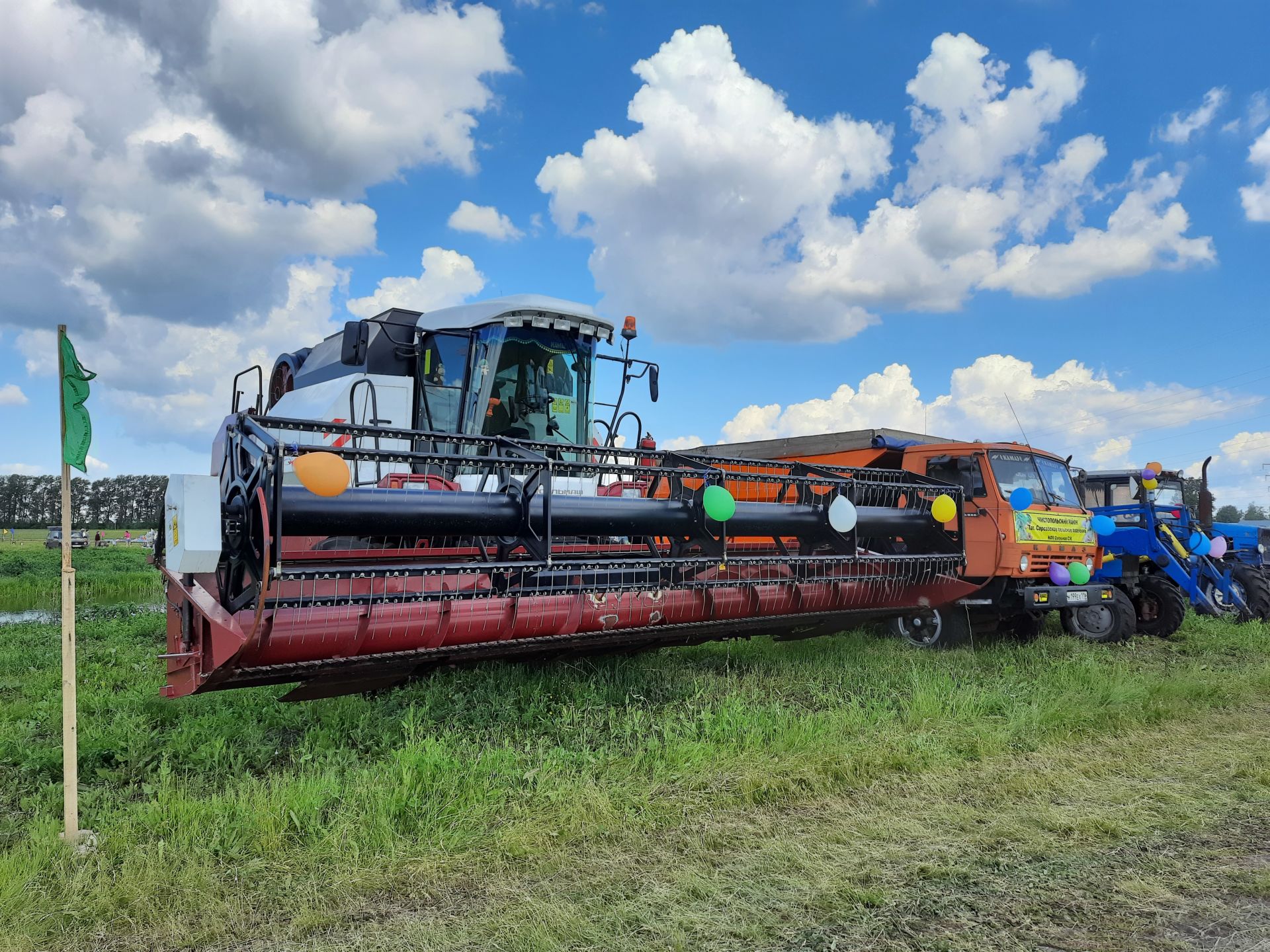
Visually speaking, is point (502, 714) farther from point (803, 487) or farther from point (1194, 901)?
point (1194, 901)

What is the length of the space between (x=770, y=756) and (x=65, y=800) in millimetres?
3037

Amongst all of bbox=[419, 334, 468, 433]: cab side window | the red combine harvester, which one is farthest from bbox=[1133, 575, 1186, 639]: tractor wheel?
bbox=[419, 334, 468, 433]: cab side window

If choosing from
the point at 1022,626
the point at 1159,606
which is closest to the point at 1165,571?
the point at 1159,606

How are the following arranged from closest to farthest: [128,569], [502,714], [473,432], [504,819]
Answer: [504,819]
[502,714]
[473,432]
[128,569]

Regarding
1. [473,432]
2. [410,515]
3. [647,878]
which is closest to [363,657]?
[410,515]

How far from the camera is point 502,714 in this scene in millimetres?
4715

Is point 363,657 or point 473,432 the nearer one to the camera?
point 363,657

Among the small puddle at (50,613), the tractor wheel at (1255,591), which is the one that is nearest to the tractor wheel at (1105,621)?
the tractor wheel at (1255,591)

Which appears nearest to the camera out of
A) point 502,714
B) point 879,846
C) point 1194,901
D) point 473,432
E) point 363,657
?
point 1194,901

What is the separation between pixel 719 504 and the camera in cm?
466

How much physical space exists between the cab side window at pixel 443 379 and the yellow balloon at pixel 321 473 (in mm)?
3310

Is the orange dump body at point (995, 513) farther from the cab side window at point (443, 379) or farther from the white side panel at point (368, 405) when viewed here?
the white side panel at point (368, 405)

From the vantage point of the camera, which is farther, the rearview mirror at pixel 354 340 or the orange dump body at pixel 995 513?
the orange dump body at pixel 995 513

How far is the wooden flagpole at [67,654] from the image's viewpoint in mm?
3244
